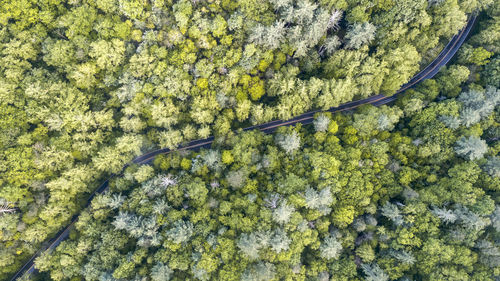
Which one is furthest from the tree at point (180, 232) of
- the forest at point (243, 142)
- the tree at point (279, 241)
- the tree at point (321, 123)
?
the tree at point (321, 123)

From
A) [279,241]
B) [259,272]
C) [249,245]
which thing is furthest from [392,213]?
[249,245]

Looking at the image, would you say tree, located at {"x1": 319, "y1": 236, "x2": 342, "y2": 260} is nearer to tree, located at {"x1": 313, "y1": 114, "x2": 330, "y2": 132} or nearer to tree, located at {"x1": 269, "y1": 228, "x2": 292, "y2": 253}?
tree, located at {"x1": 269, "y1": 228, "x2": 292, "y2": 253}

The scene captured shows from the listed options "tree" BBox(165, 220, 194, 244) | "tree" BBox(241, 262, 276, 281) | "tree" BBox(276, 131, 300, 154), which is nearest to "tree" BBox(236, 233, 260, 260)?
"tree" BBox(241, 262, 276, 281)

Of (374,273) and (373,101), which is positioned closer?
(374,273)

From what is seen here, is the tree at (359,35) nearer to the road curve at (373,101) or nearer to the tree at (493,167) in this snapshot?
the road curve at (373,101)

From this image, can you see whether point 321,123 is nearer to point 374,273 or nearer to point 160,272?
point 374,273

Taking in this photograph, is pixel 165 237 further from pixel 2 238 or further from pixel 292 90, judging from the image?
pixel 292 90

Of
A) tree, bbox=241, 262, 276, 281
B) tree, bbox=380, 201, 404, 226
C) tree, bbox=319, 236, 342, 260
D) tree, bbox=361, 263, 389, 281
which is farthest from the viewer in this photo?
tree, bbox=380, 201, 404, 226
